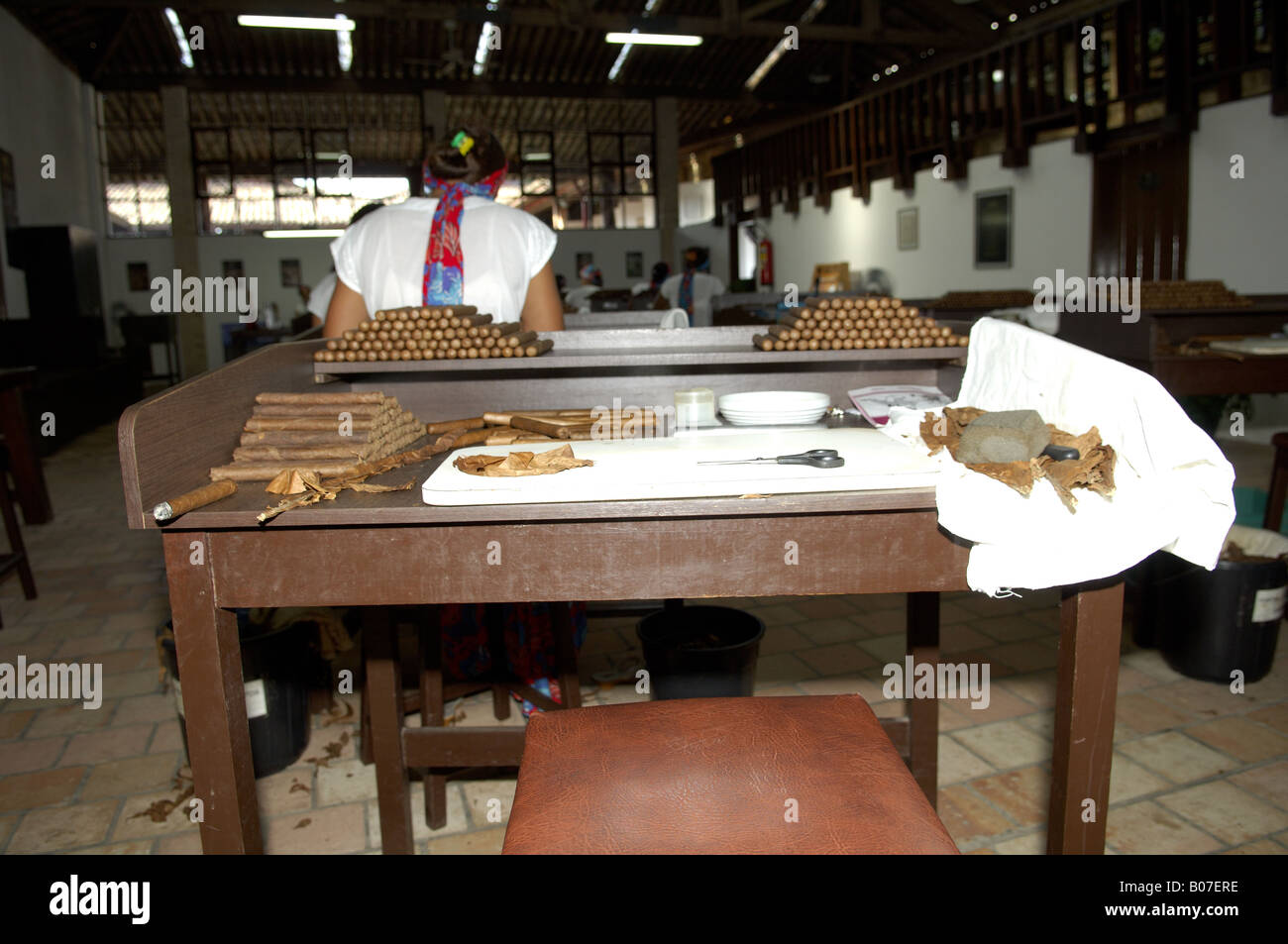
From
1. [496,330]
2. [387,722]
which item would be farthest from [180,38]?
[387,722]

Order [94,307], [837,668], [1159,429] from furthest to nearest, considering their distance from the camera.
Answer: [94,307] → [837,668] → [1159,429]

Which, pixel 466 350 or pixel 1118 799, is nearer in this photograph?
pixel 466 350

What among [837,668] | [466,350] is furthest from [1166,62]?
[466,350]

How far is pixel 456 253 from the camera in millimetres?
2531

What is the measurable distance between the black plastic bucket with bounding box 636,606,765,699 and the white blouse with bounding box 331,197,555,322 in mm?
987

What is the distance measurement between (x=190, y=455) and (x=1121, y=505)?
1425 millimetres

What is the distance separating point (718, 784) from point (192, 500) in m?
0.86

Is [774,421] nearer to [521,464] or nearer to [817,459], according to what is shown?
[817,459]

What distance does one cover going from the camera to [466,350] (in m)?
2.08

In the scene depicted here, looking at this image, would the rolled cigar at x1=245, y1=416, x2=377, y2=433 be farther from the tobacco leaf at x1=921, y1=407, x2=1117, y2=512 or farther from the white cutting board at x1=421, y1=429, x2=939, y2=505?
the tobacco leaf at x1=921, y1=407, x2=1117, y2=512

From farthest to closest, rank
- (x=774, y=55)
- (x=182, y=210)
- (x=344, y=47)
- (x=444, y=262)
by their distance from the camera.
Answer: (x=774, y=55)
(x=182, y=210)
(x=344, y=47)
(x=444, y=262)

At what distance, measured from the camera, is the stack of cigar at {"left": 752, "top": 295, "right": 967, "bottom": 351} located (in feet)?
7.00

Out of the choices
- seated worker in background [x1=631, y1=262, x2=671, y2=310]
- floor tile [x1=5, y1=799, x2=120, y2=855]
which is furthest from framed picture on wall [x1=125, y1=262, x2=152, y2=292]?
floor tile [x1=5, y1=799, x2=120, y2=855]
